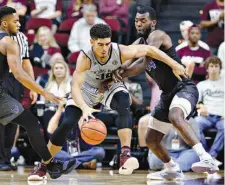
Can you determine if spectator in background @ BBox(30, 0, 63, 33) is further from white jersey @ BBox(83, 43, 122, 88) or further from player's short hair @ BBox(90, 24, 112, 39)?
player's short hair @ BBox(90, 24, 112, 39)

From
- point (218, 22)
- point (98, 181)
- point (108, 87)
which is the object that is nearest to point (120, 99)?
point (108, 87)

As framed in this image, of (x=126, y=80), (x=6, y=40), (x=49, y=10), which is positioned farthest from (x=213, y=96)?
(x=6, y=40)

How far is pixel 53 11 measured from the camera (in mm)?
12945

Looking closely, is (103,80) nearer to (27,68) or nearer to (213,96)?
(27,68)

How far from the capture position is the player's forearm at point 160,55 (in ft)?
25.5

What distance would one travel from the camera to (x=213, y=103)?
34.8 feet

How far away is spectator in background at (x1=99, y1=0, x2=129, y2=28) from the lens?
1265 cm

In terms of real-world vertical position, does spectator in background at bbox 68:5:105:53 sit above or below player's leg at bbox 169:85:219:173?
above

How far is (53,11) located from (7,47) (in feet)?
17.8

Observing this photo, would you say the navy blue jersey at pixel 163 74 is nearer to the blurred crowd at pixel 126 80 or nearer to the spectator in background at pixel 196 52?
the blurred crowd at pixel 126 80

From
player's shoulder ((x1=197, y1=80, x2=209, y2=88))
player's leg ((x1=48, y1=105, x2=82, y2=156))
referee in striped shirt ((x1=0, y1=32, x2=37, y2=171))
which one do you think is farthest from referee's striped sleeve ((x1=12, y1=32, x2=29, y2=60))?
player's shoulder ((x1=197, y1=80, x2=209, y2=88))

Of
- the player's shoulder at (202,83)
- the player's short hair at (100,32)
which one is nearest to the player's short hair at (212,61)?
the player's shoulder at (202,83)

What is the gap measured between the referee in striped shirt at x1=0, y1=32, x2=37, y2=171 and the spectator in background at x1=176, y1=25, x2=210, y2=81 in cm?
263

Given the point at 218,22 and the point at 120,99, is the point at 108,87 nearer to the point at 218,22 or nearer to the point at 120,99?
the point at 120,99
